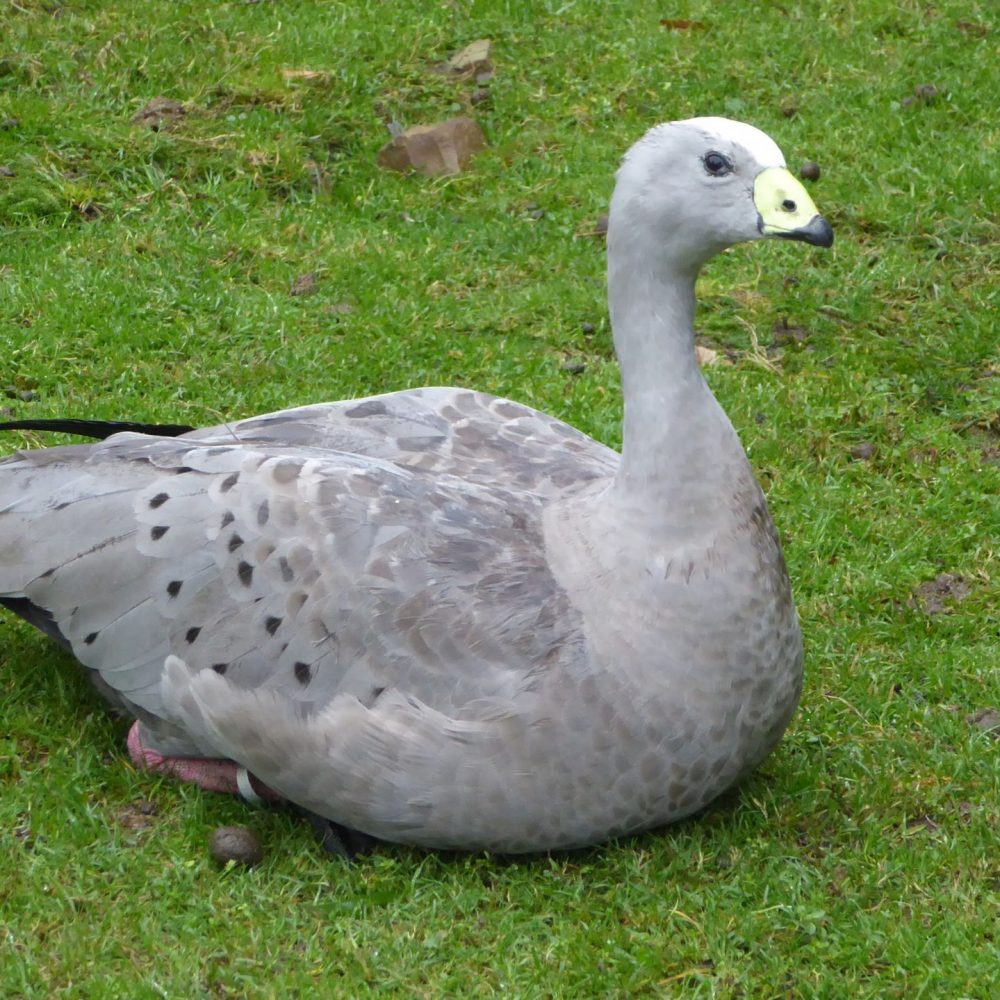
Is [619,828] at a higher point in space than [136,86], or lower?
lower

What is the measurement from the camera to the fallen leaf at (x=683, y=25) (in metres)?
9.03

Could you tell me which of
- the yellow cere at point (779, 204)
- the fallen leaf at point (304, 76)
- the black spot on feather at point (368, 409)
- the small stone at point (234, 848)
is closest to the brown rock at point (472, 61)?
the fallen leaf at point (304, 76)

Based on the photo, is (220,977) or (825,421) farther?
(825,421)

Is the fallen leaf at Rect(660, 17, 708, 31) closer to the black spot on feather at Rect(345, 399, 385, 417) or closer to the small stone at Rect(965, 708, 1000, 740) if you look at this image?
the black spot on feather at Rect(345, 399, 385, 417)

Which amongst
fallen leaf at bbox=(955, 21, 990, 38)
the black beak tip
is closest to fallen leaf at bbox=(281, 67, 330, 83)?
fallen leaf at bbox=(955, 21, 990, 38)

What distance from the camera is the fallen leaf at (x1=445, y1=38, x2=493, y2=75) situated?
8.62 metres

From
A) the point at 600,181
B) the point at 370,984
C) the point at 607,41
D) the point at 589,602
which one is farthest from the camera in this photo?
the point at 607,41

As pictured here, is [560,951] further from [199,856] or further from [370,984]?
[199,856]

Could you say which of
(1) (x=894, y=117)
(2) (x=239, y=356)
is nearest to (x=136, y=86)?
(2) (x=239, y=356)

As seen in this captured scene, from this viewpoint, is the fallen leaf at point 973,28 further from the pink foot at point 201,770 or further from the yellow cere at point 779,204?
the pink foot at point 201,770

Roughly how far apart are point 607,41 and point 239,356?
3406 millimetres

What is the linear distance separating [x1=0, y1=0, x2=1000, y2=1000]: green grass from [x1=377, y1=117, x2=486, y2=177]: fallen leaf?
122 mm

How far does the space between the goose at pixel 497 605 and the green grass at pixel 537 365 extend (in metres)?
0.28

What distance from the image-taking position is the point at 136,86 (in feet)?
26.7
